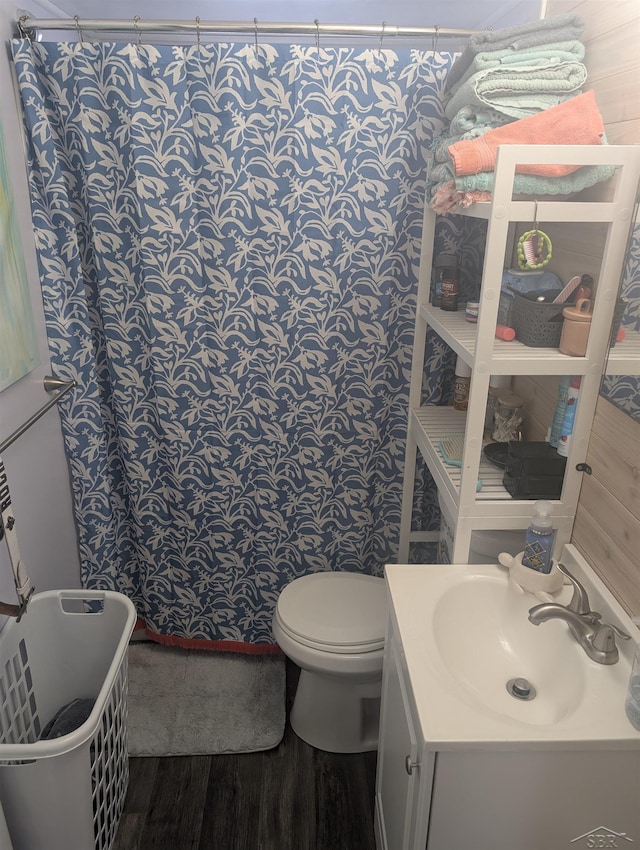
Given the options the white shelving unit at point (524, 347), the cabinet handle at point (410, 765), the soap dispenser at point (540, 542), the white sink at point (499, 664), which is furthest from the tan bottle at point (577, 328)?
the cabinet handle at point (410, 765)

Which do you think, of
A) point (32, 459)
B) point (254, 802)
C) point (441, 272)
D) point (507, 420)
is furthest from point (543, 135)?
point (254, 802)

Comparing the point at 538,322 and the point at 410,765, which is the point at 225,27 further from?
the point at 410,765

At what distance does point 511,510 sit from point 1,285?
1344 millimetres

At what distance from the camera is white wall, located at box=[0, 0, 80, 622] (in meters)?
1.59

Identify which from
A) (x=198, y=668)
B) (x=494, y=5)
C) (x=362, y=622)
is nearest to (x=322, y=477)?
(x=362, y=622)

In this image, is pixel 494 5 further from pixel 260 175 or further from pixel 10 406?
pixel 10 406

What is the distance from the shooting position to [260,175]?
5.66ft

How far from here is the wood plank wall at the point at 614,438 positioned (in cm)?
115

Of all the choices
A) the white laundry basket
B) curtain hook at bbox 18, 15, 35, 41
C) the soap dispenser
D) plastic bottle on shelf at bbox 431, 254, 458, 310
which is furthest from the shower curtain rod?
the white laundry basket

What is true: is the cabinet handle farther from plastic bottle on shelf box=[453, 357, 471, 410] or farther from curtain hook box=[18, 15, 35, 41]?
curtain hook box=[18, 15, 35, 41]

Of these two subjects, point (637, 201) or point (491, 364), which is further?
point (491, 364)

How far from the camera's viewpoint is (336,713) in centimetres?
185

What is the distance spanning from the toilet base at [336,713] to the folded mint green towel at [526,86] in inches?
60.1

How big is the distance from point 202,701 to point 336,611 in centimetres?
63
